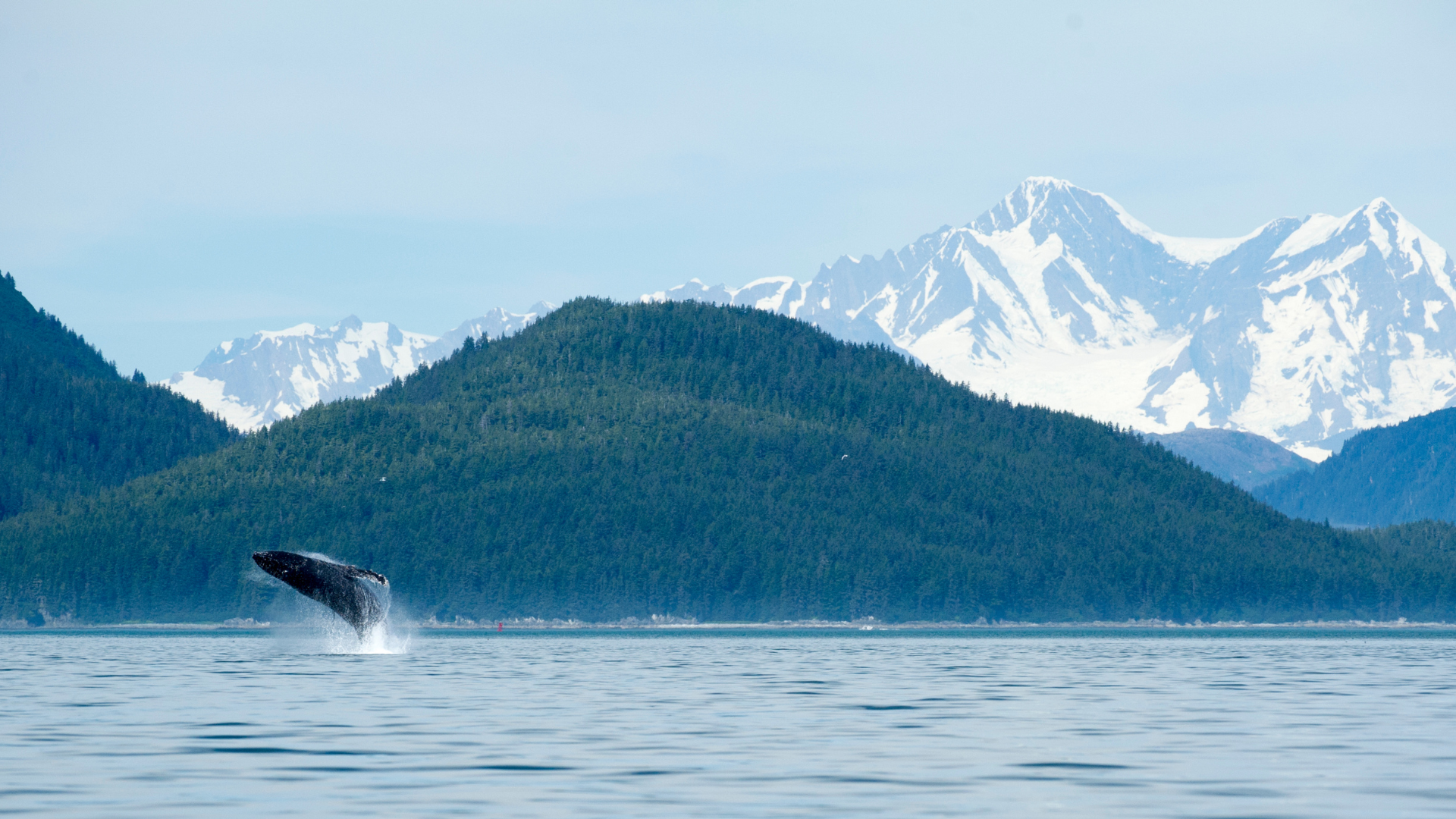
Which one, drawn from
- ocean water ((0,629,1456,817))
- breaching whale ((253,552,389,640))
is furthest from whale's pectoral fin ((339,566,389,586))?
ocean water ((0,629,1456,817))

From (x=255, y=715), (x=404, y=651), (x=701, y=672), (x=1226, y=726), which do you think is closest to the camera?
(x=1226, y=726)

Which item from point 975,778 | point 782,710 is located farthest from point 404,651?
point 975,778

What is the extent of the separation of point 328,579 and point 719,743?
162 ft

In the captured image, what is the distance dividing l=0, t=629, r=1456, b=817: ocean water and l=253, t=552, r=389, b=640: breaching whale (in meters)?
3.76

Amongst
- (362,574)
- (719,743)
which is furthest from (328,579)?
(719,743)

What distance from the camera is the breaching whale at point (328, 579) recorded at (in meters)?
95.5

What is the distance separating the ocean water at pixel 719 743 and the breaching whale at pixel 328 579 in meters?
3.76

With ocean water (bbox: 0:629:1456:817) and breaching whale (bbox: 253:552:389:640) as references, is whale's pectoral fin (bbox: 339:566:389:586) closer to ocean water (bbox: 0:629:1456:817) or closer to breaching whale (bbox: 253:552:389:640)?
breaching whale (bbox: 253:552:389:640)

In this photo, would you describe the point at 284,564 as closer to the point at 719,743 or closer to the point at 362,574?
the point at 362,574

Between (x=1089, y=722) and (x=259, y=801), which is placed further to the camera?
(x=1089, y=722)

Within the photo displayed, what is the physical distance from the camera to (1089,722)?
209ft

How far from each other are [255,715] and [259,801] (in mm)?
25922

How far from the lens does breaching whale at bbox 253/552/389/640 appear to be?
313ft

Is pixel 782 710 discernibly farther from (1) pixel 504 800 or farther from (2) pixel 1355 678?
(2) pixel 1355 678
